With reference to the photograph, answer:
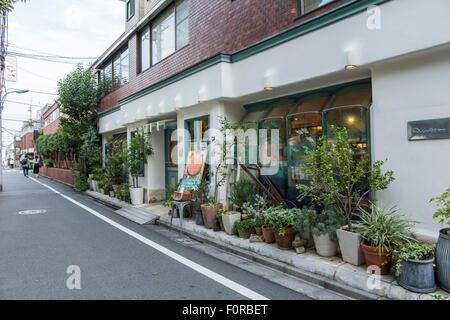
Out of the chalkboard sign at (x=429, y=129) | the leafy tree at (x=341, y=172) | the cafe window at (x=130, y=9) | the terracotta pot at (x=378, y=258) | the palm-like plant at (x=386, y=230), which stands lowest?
the terracotta pot at (x=378, y=258)

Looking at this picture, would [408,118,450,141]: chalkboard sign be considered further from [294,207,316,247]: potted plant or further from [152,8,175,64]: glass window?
[152,8,175,64]: glass window

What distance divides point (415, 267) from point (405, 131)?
2013 millimetres

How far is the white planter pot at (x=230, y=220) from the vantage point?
6244 mm

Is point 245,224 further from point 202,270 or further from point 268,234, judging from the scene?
point 202,270

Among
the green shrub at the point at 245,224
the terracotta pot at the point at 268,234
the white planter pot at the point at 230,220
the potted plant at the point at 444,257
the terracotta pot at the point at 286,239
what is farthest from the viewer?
the white planter pot at the point at 230,220

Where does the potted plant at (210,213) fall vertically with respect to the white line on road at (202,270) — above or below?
above

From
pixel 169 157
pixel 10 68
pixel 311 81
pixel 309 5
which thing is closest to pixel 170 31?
pixel 169 157

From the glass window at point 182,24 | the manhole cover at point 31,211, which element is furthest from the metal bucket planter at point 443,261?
the manhole cover at point 31,211

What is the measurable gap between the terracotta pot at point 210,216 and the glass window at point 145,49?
7938 millimetres

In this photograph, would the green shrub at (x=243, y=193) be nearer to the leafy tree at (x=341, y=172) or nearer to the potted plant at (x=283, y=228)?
the potted plant at (x=283, y=228)

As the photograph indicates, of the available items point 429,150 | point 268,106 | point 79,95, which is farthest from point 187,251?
point 79,95

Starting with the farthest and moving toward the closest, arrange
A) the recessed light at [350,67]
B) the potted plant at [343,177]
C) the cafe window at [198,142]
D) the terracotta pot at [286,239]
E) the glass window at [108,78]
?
the glass window at [108,78], the cafe window at [198,142], the terracotta pot at [286,239], the recessed light at [350,67], the potted plant at [343,177]

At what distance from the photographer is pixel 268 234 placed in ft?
18.0

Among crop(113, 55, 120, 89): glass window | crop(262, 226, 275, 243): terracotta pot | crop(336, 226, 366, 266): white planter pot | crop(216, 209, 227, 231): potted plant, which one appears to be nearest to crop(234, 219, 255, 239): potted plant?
crop(262, 226, 275, 243): terracotta pot
